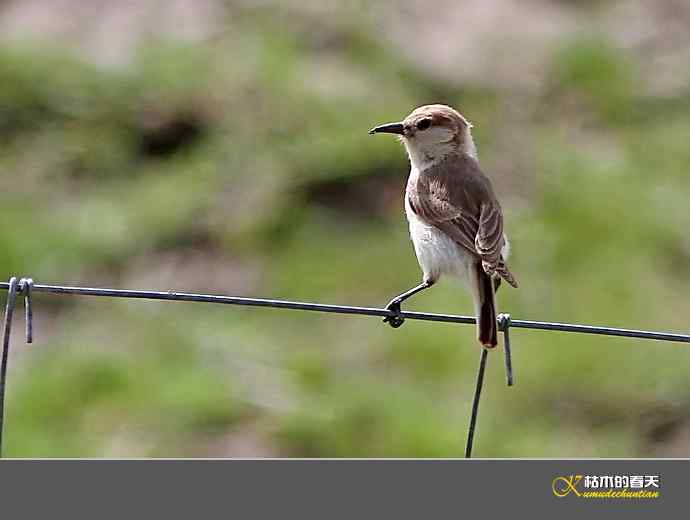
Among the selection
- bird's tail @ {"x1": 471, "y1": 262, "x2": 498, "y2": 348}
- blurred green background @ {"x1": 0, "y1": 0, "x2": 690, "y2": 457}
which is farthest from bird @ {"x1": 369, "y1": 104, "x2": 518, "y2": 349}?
blurred green background @ {"x1": 0, "y1": 0, "x2": 690, "y2": 457}

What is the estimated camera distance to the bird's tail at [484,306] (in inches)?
206

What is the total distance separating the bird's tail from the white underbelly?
7cm

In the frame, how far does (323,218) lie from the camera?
8.98m

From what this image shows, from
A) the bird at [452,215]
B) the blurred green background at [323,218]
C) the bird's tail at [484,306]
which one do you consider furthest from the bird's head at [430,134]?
the blurred green background at [323,218]

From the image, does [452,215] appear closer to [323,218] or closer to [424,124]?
[424,124]

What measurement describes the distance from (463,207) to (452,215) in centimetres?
9

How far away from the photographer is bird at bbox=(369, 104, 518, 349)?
215 inches

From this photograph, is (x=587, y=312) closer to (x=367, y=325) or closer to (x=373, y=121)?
(x=367, y=325)

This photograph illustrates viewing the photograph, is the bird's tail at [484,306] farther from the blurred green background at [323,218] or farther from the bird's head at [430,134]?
the blurred green background at [323,218]

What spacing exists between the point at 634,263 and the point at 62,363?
329 cm

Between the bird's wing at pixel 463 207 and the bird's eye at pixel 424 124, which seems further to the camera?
the bird's eye at pixel 424 124

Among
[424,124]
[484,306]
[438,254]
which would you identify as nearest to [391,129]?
[424,124]
